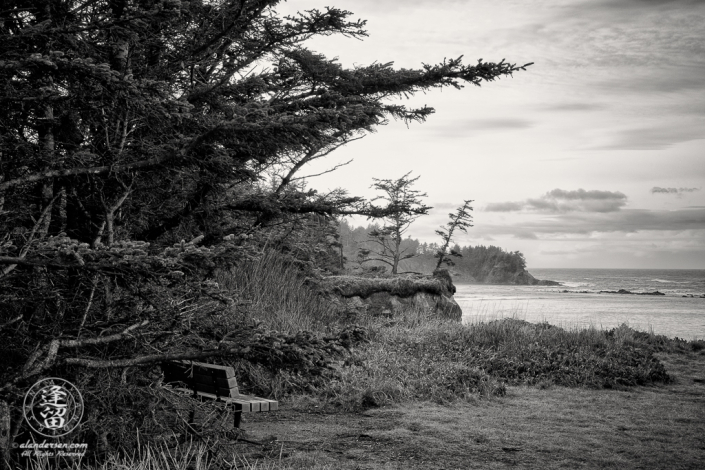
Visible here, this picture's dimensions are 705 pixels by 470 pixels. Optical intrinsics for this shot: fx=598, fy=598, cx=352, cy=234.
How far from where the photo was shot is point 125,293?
16.1 ft

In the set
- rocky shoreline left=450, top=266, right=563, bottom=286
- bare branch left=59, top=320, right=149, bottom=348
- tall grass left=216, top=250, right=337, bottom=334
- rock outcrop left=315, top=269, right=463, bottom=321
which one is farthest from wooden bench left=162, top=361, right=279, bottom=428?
rocky shoreline left=450, top=266, right=563, bottom=286

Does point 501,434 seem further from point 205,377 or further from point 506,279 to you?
point 506,279

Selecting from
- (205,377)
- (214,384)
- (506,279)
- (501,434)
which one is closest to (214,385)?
(214,384)

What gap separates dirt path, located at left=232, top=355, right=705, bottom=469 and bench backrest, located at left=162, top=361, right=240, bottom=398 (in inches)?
22.4

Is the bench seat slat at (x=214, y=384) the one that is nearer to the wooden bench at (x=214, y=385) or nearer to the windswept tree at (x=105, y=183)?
the wooden bench at (x=214, y=385)

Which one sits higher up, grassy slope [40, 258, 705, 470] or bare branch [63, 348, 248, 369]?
bare branch [63, 348, 248, 369]

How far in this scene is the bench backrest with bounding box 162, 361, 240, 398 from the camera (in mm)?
5309

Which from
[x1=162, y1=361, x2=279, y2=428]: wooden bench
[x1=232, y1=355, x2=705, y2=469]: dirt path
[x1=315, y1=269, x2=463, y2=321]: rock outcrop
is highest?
[x1=315, y1=269, x2=463, y2=321]: rock outcrop

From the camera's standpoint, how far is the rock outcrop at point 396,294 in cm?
1528

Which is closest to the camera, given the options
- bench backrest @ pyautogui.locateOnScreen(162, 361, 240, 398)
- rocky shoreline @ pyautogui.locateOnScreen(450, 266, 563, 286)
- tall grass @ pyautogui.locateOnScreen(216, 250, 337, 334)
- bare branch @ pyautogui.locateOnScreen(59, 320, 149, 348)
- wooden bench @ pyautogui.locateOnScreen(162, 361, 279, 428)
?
bare branch @ pyautogui.locateOnScreen(59, 320, 149, 348)

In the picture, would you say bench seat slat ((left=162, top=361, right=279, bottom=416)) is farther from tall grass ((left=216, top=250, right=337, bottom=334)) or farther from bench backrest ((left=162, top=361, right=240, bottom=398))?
tall grass ((left=216, top=250, right=337, bottom=334))

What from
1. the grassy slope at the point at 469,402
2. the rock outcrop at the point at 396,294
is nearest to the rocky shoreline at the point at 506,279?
the rock outcrop at the point at 396,294

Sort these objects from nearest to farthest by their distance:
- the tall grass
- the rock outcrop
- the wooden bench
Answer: the wooden bench < the tall grass < the rock outcrop

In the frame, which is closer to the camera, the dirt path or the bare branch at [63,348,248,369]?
the bare branch at [63,348,248,369]
